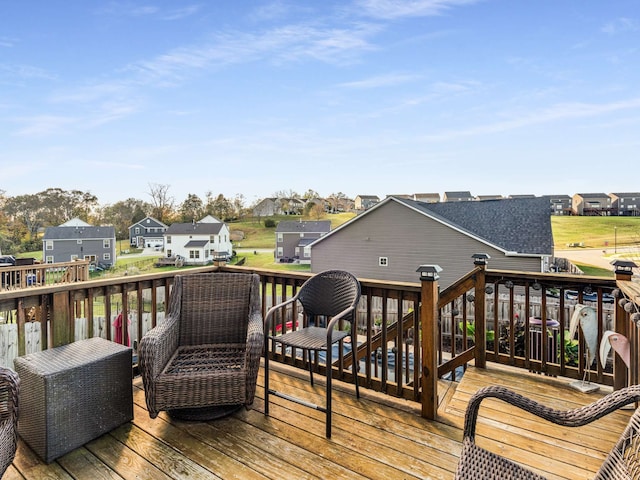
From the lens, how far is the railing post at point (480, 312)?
10.9ft

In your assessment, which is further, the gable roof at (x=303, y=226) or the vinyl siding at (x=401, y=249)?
the gable roof at (x=303, y=226)

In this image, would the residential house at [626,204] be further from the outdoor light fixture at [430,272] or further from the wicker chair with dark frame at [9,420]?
the wicker chair with dark frame at [9,420]

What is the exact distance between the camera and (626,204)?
912 cm

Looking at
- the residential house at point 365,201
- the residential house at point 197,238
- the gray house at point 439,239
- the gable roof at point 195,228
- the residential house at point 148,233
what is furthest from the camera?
the residential house at point 365,201

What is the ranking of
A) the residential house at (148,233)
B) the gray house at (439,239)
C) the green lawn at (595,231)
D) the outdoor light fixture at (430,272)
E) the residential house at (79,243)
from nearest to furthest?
the outdoor light fixture at (430,272), the green lawn at (595,231), the residential house at (79,243), the gray house at (439,239), the residential house at (148,233)

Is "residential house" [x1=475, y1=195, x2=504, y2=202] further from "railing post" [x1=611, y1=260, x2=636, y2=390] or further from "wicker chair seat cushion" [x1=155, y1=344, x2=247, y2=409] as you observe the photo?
"wicker chair seat cushion" [x1=155, y1=344, x2=247, y2=409]

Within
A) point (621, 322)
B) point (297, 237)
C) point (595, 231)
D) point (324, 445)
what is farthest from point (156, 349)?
point (297, 237)

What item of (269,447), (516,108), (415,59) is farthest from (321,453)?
(516,108)

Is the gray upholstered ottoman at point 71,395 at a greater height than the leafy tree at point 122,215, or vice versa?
the leafy tree at point 122,215

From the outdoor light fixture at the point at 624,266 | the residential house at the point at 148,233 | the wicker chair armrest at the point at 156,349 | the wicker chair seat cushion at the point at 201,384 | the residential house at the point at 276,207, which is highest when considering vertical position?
the residential house at the point at 276,207

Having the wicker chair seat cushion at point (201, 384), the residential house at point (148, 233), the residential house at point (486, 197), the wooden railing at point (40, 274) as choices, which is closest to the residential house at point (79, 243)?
the wooden railing at point (40, 274)

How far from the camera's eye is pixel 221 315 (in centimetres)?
285

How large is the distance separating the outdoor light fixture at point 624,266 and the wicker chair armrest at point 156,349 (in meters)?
3.27

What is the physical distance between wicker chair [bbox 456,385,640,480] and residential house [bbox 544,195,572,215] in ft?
42.0
